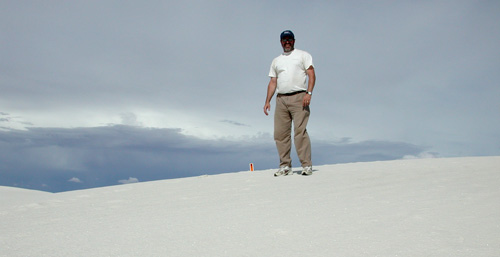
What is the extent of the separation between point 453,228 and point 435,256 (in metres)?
0.55

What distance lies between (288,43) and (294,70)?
1.30ft

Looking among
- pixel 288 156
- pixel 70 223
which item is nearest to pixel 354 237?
pixel 70 223

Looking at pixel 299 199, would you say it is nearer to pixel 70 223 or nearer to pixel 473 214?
pixel 473 214

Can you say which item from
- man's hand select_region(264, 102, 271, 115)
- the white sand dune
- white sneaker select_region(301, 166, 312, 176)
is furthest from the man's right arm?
the white sand dune

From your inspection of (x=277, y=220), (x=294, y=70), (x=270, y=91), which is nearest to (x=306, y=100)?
(x=294, y=70)

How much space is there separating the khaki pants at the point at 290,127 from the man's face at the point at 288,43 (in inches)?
24.6

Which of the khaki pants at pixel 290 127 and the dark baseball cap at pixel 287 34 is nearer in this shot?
the khaki pants at pixel 290 127

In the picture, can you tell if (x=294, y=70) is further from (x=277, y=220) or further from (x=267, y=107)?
(x=277, y=220)

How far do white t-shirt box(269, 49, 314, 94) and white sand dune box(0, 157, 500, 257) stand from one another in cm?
126

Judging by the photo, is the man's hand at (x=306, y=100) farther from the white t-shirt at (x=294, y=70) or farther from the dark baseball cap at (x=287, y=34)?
the dark baseball cap at (x=287, y=34)

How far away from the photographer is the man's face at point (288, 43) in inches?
214

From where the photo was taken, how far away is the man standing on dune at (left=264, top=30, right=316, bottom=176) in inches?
209

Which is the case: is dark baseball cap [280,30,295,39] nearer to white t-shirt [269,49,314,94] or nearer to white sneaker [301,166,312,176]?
white t-shirt [269,49,314,94]

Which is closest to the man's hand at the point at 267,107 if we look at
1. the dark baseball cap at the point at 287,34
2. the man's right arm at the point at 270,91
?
the man's right arm at the point at 270,91
